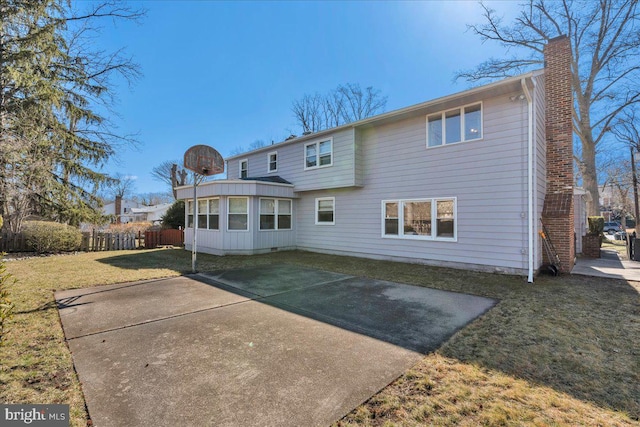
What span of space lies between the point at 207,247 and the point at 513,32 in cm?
2286

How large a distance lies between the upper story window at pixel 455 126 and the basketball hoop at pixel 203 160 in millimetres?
7489

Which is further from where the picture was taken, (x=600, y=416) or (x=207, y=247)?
(x=207, y=247)

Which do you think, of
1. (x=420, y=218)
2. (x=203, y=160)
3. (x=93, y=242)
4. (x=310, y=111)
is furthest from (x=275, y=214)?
(x=310, y=111)

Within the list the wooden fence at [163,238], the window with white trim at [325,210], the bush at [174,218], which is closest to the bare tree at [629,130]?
the window with white trim at [325,210]

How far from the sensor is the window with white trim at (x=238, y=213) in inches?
481

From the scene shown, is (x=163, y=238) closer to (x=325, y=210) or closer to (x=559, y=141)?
(x=325, y=210)

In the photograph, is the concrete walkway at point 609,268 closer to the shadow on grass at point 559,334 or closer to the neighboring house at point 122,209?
the shadow on grass at point 559,334

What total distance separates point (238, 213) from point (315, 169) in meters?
3.89

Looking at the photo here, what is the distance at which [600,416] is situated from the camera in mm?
2320

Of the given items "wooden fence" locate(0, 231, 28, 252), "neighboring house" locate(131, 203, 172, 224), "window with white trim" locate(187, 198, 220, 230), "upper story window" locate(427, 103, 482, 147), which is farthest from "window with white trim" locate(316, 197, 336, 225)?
"neighboring house" locate(131, 203, 172, 224)

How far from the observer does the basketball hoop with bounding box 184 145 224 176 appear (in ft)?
30.9

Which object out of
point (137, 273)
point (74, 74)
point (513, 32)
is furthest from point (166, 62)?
point (513, 32)

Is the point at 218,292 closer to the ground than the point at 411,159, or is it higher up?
closer to the ground

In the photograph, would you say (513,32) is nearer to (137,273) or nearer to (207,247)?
(207,247)
